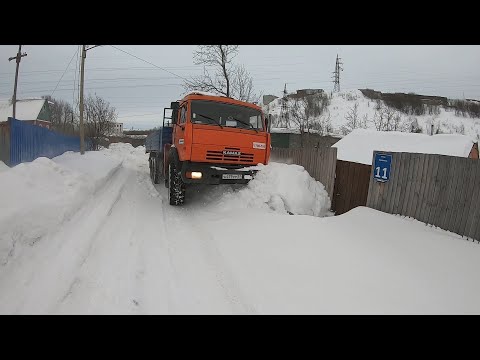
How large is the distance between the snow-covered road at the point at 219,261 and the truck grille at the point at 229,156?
1161 mm

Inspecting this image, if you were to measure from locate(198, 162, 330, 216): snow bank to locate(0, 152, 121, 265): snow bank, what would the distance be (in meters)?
3.44

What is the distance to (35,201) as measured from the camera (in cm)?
541

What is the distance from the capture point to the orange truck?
702 centimetres

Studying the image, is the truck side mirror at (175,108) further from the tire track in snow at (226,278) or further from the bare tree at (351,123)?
the bare tree at (351,123)

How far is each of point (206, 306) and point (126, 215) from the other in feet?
13.5

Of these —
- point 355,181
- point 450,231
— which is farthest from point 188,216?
point 450,231

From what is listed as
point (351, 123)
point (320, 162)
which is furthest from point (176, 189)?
point (351, 123)

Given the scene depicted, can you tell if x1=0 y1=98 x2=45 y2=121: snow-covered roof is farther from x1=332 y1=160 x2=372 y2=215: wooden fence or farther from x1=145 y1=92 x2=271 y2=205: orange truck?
x1=332 y1=160 x2=372 y2=215: wooden fence

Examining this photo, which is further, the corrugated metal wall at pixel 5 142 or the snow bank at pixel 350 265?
the corrugated metal wall at pixel 5 142

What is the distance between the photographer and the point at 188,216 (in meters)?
6.85

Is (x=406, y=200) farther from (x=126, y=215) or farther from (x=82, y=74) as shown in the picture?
(x=82, y=74)

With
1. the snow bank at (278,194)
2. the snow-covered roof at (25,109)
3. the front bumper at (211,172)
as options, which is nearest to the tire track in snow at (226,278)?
the front bumper at (211,172)

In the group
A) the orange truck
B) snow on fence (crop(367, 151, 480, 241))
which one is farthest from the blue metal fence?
snow on fence (crop(367, 151, 480, 241))

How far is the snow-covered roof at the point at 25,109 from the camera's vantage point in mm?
47088
